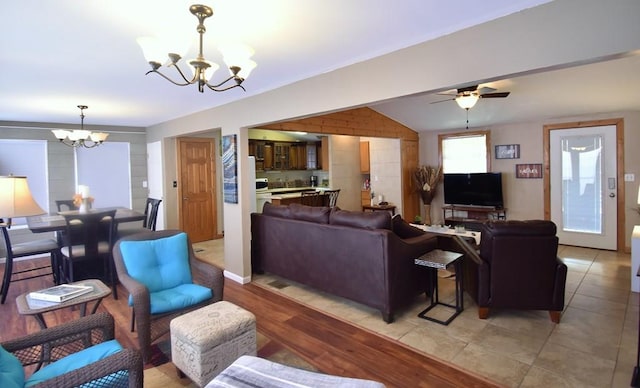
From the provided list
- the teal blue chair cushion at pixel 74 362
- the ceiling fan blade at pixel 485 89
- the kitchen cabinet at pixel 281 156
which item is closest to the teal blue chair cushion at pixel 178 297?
the teal blue chair cushion at pixel 74 362

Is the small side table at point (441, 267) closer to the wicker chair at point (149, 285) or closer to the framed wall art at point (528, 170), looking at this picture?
the wicker chair at point (149, 285)

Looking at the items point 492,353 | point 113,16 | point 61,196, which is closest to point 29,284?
point 61,196

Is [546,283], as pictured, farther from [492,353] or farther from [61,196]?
[61,196]

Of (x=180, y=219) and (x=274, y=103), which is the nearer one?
(x=274, y=103)

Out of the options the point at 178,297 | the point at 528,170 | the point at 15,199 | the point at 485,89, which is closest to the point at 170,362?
the point at 178,297

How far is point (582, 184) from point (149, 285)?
21.5 feet

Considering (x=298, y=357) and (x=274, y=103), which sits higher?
(x=274, y=103)

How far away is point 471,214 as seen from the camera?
6.98 m

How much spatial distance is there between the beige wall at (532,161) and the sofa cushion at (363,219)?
14.4 feet

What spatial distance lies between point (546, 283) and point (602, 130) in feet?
12.9

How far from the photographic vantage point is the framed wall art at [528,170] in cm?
620

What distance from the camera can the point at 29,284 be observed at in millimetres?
4512

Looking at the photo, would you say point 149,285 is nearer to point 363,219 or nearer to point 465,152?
point 363,219

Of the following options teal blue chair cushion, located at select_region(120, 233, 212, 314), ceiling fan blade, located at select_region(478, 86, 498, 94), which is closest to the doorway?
ceiling fan blade, located at select_region(478, 86, 498, 94)
